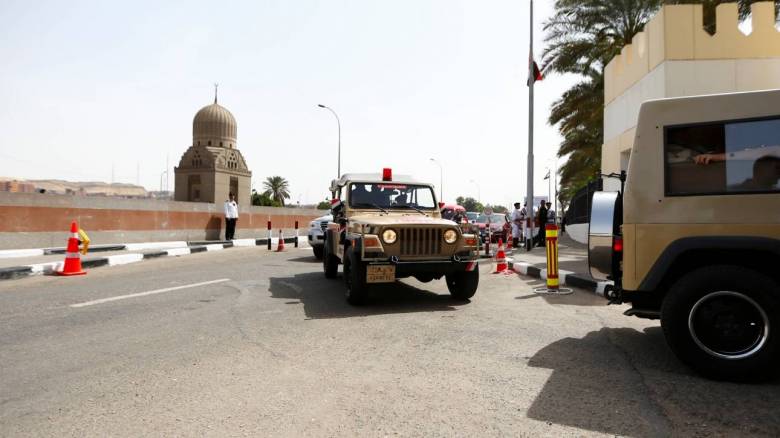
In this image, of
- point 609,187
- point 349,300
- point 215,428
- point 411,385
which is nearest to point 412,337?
point 411,385

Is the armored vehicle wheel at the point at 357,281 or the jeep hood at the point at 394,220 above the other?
the jeep hood at the point at 394,220

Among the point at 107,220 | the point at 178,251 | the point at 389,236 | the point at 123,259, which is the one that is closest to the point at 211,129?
the point at 107,220

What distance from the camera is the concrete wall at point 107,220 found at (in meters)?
14.5

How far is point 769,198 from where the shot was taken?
12.1 ft

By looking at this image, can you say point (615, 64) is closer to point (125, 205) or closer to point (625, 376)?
point (625, 376)

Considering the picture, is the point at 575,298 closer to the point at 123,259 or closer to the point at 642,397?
the point at 642,397

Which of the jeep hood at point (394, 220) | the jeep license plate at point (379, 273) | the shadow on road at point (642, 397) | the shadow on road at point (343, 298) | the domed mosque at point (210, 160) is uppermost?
the domed mosque at point (210, 160)

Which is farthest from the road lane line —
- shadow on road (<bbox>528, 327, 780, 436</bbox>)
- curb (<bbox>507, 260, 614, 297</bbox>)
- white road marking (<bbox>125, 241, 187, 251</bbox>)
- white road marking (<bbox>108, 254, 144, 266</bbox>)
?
white road marking (<bbox>125, 241, 187, 251</bbox>)

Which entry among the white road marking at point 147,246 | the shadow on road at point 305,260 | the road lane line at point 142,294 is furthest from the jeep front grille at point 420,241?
the white road marking at point 147,246

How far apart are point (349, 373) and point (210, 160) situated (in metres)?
93.0

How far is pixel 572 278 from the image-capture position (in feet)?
29.3

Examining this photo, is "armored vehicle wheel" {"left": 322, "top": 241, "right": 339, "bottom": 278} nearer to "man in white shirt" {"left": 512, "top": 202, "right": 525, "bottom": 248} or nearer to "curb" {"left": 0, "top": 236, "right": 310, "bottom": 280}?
"curb" {"left": 0, "top": 236, "right": 310, "bottom": 280}

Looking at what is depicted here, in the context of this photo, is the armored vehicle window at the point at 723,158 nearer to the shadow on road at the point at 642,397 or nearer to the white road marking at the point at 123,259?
the shadow on road at the point at 642,397

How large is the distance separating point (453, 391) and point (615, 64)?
1633cm
